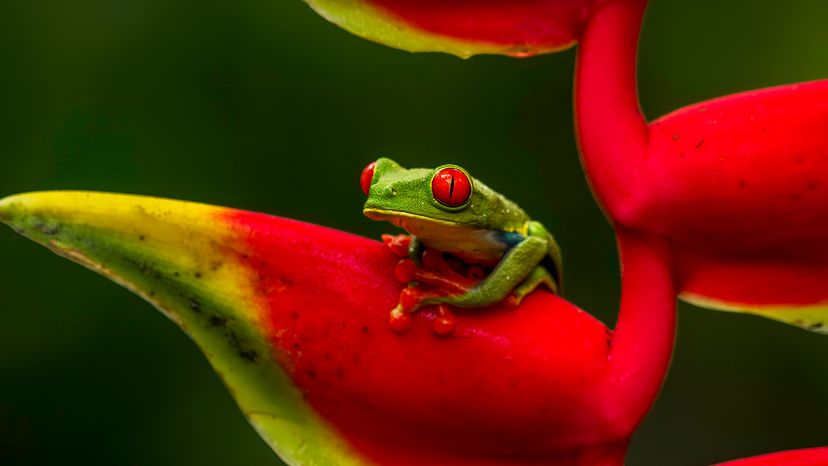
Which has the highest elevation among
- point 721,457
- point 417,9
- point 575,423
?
point 417,9

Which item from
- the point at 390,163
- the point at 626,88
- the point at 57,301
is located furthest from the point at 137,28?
the point at 626,88

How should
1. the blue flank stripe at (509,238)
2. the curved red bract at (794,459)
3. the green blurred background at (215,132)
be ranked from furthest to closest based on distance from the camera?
the green blurred background at (215,132) → the blue flank stripe at (509,238) → the curved red bract at (794,459)

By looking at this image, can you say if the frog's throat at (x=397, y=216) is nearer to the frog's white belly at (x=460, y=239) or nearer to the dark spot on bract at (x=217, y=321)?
the frog's white belly at (x=460, y=239)

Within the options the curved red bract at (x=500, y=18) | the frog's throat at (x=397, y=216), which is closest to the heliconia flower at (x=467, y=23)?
the curved red bract at (x=500, y=18)

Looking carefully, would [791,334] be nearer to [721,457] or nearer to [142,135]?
[721,457]

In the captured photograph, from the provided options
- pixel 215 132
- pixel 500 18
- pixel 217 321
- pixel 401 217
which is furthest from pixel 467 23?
pixel 215 132

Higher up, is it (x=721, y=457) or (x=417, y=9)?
(x=417, y=9)
